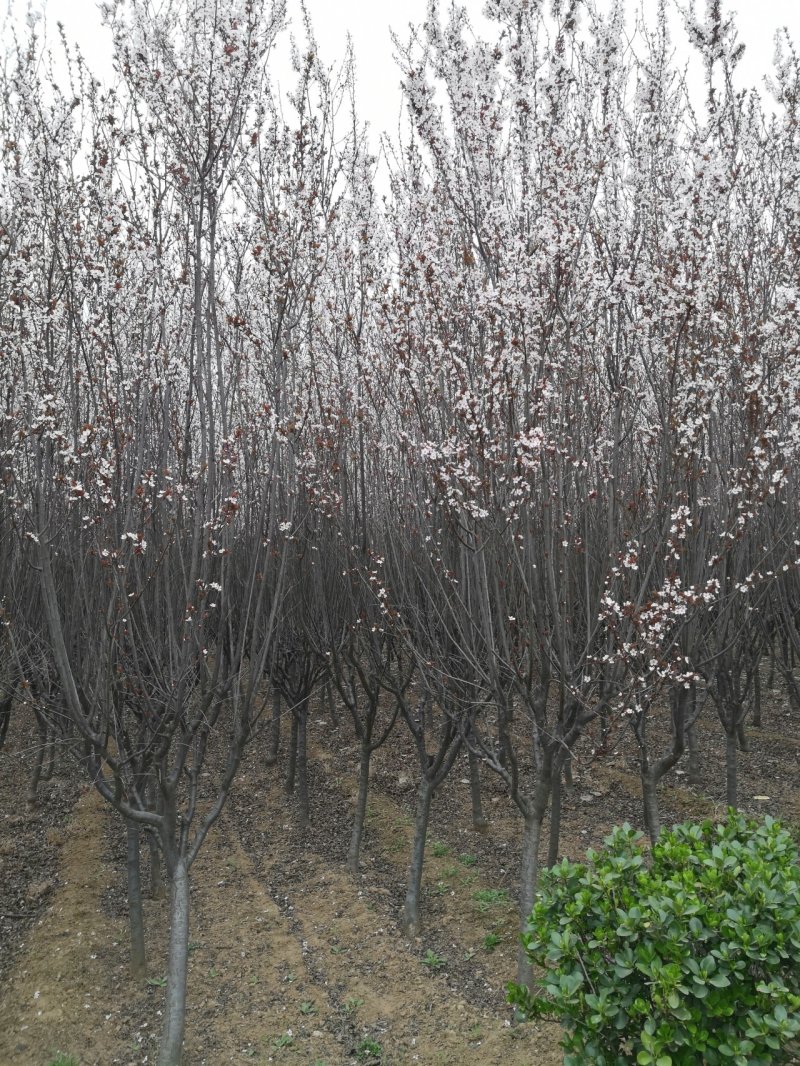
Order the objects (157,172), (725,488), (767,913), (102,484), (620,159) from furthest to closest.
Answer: (620,159), (725,488), (157,172), (102,484), (767,913)

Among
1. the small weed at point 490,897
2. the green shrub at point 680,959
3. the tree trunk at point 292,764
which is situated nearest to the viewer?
the green shrub at point 680,959

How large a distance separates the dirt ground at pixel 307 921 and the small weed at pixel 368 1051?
0.6 inches

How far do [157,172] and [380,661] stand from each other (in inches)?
177

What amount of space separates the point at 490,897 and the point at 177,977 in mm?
3364

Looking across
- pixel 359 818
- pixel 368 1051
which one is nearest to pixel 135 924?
pixel 368 1051

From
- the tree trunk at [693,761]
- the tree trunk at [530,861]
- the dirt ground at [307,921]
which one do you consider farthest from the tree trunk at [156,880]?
the tree trunk at [693,761]

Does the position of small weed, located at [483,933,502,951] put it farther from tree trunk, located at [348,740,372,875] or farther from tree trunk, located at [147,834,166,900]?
tree trunk, located at [147,834,166,900]

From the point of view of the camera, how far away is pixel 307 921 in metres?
7.59

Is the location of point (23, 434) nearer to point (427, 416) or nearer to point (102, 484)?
point (102, 484)

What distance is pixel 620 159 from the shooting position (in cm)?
725

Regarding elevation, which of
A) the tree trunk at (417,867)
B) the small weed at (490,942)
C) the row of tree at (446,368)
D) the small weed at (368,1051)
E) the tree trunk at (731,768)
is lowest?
the small weed at (368,1051)

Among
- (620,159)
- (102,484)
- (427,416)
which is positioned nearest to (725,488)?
(427,416)

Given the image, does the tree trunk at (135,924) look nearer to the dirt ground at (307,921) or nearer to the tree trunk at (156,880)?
the dirt ground at (307,921)

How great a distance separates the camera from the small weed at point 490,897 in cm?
761
